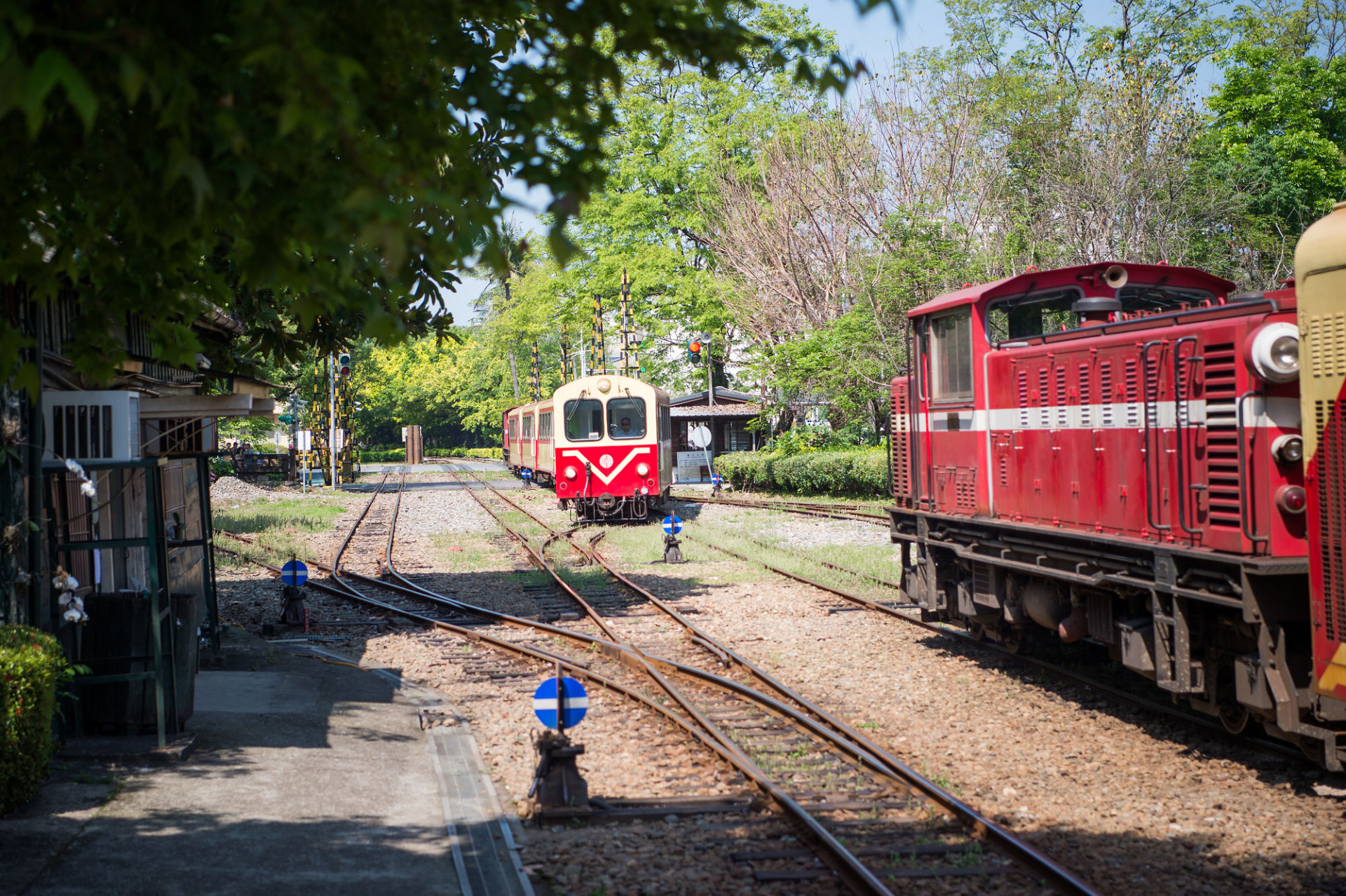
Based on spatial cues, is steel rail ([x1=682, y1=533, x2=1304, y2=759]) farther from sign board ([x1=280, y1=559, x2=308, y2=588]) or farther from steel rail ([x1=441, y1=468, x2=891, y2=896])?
sign board ([x1=280, y1=559, x2=308, y2=588])

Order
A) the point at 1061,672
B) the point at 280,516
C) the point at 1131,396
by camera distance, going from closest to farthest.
A: the point at 1131,396
the point at 1061,672
the point at 280,516

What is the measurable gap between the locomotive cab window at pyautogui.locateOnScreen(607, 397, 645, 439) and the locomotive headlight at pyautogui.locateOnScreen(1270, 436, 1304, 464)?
19409 mm

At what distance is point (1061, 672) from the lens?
986 cm

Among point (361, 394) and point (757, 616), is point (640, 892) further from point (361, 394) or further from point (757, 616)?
point (361, 394)

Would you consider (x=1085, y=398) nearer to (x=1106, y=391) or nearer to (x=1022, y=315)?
(x=1106, y=391)

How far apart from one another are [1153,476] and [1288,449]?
1216 mm

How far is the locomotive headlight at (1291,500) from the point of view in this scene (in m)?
6.93

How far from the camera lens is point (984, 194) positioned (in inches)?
1142

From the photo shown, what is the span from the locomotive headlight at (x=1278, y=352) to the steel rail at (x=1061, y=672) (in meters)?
2.62

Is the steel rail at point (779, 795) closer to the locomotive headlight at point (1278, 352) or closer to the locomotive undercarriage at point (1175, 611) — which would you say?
the locomotive undercarriage at point (1175, 611)

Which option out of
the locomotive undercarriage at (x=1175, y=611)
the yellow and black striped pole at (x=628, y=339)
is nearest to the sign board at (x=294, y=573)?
the locomotive undercarriage at (x=1175, y=611)

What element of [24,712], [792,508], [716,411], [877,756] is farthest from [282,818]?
[716,411]

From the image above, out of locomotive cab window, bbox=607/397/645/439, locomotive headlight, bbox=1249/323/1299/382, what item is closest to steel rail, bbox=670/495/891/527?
locomotive cab window, bbox=607/397/645/439

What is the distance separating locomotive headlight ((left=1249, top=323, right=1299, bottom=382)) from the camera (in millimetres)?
6875
